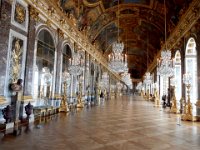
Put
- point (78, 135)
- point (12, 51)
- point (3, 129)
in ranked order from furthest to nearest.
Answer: point (12, 51), point (3, 129), point (78, 135)

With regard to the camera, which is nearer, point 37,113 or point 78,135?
point 78,135

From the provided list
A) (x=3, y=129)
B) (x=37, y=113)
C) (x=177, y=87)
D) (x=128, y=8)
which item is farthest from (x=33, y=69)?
(x=128, y=8)

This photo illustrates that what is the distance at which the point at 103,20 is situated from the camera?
19812 millimetres

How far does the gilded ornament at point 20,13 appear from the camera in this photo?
24.4 ft

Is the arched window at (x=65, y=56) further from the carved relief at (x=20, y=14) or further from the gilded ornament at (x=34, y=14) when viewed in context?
the carved relief at (x=20, y=14)

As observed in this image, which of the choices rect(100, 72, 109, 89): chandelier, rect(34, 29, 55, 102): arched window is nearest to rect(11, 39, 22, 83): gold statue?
rect(34, 29, 55, 102): arched window

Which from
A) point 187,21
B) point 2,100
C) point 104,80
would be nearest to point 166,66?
point 187,21

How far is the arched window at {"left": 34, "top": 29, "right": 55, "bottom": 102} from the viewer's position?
9.40 meters

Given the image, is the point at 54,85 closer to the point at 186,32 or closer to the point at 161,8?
the point at 186,32

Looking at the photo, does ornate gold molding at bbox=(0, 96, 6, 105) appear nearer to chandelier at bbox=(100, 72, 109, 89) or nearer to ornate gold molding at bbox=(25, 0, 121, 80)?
ornate gold molding at bbox=(25, 0, 121, 80)

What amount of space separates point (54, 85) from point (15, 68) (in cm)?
397

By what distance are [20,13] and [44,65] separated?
3093 millimetres

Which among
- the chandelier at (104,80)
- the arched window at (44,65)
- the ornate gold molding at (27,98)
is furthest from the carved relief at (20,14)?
the chandelier at (104,80)

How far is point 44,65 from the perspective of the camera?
9.98m
